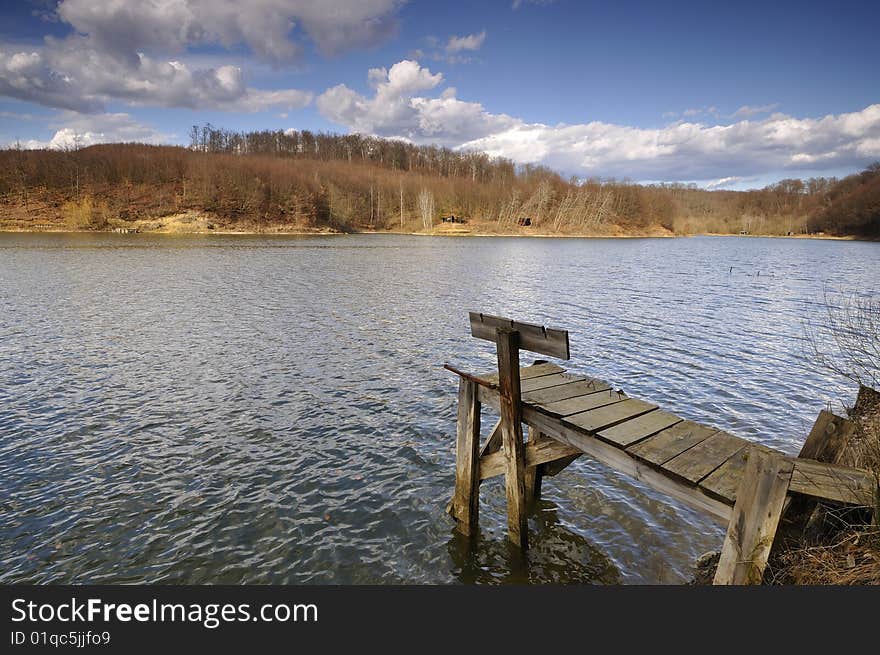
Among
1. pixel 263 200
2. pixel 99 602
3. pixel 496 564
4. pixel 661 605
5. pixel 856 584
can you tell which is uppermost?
pixel 263 200

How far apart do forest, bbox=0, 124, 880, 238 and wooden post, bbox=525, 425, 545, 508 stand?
110 metres

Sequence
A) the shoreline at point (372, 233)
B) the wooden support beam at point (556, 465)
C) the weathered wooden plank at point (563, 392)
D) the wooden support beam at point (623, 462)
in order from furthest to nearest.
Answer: the shoreline at point (372, 233) → the wooden support beam at point (556, 465) → the weathered wooden plank at point (563, 392) → the wooden support beam at point (623, 462)

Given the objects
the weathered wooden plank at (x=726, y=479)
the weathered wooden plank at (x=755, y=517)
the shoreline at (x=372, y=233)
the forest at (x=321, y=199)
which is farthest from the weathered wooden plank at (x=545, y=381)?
the forest at (x=321, y=199)

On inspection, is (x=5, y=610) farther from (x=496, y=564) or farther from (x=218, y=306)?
(x=218, y=306)

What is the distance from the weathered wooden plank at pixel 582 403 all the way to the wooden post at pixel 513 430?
1.37 ft

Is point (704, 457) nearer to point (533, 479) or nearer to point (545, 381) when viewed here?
point (545, 381)

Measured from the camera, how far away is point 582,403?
6.63 m

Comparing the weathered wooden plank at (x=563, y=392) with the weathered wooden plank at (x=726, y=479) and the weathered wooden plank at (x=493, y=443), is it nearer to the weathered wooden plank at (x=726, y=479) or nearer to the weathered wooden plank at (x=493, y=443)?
the weathered wooden plank at (x=493, y=443)

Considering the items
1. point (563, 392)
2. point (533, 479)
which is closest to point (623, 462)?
point (563, 392)

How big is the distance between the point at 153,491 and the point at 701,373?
1409 cm

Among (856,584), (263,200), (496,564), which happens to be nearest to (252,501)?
(496,564)

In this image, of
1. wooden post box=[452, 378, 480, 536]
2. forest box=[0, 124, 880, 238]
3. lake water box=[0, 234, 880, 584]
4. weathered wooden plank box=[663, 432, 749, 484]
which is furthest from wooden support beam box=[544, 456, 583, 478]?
forest box=[0, 124, 880, 238]

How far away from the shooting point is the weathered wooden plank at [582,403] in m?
6.31

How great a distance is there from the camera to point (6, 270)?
3472 cm
